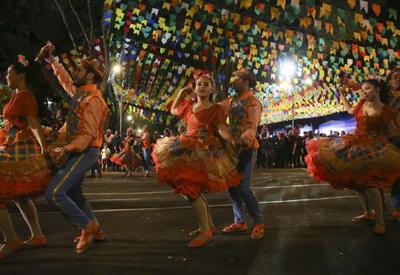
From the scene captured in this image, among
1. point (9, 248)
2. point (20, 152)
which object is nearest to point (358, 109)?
point (20, 152)

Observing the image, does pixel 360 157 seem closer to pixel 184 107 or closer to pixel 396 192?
pixel 396 192

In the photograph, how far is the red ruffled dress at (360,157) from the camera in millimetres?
5703

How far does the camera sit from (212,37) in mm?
22719

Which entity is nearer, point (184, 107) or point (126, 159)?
point (184, 107)

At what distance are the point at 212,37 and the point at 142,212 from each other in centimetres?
1628

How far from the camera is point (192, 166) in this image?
4984 millimetres

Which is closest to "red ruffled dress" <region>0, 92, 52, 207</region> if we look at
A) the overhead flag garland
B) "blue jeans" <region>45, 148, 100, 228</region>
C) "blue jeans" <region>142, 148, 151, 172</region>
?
"blue jeans" <region>45, 148, 100, 228</region>

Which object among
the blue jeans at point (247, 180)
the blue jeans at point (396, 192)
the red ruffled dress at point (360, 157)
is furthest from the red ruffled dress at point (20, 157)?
the blue jeans at point (396, 192)

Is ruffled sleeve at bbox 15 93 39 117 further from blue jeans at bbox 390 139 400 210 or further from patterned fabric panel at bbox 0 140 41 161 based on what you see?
blue jeans at bbox 390 139 400 210

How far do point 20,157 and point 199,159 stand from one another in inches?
73.2

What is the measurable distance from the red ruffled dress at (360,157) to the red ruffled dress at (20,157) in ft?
11.2

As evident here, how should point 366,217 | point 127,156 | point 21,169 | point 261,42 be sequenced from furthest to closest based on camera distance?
point 261,42 → point 127,156 → point 366,217 → point 21,169

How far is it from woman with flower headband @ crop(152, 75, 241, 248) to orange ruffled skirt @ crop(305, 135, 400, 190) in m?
1.37

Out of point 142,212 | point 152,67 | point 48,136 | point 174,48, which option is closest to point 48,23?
point 174,48
